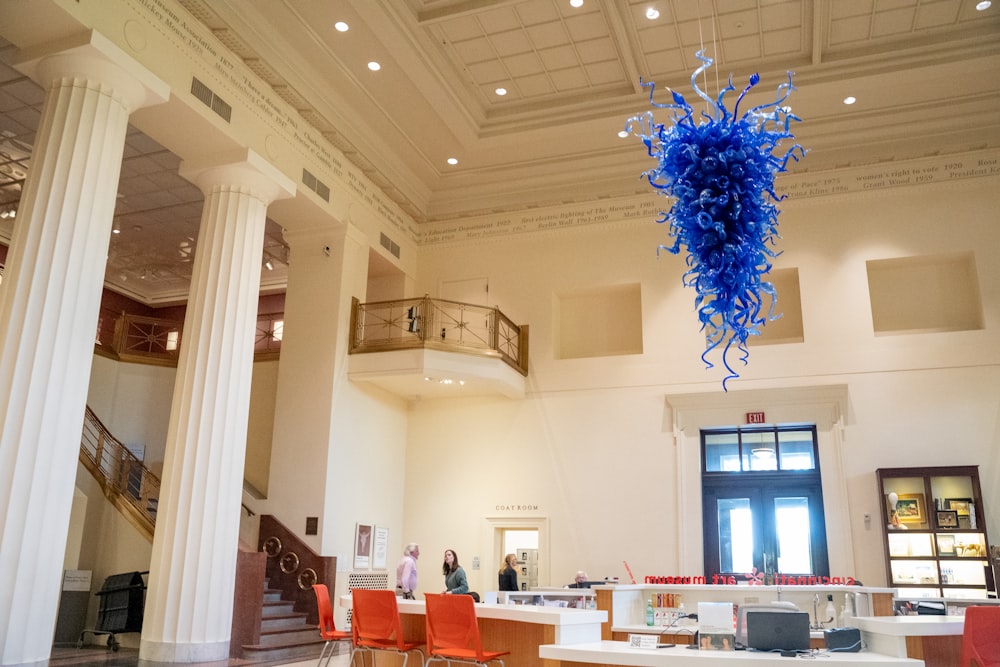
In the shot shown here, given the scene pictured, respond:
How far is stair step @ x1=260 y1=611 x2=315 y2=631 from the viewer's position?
35.8 ft

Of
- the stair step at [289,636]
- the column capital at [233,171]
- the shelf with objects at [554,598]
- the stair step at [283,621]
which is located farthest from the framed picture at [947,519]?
the column capital at [233,171]

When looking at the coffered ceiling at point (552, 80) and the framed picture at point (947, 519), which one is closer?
the coffered ceiling at point (552, 80)

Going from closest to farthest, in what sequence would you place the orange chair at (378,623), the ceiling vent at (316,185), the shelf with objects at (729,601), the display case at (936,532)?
the orange chair at (378,623) < the shelf with objects at (729,601) < the display case at (936,532) < the ceiling vent at (316,185)

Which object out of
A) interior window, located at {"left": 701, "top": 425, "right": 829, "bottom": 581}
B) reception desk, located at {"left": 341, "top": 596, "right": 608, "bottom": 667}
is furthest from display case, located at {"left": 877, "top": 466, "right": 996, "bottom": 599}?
reception desk, located at {"left": 341, "top": 596, "right": 608, "bottom": 667}

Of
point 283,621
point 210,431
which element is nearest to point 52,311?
point 210,431

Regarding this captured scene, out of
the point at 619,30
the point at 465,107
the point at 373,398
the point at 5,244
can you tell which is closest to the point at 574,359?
the point at 373,398

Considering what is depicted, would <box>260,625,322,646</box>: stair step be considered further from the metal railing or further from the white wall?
the white wall

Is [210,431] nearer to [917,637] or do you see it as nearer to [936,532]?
[917,637]

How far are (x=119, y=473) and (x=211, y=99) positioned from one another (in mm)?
5972

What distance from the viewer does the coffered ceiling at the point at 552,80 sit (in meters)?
11.0

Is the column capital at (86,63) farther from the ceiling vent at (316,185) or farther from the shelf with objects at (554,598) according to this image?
the shelf with objects at (554,598)

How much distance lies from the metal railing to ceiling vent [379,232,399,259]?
5531 mm

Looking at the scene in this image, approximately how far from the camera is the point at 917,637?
6.00m

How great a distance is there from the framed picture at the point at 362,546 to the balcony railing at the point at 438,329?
2932 mm
